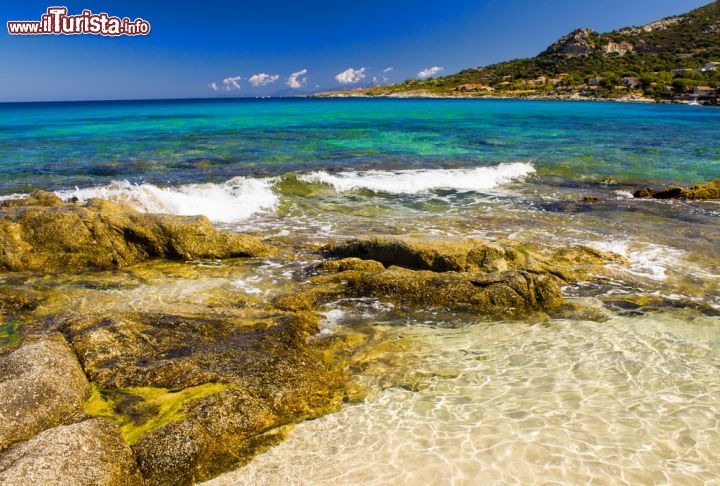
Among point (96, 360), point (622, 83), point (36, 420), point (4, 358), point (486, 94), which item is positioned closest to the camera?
point (36, 420)

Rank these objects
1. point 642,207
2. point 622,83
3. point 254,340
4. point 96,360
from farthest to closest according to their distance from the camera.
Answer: point 622,83, point 642,207, point 254,340, point 96,360

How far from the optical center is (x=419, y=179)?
19.3m

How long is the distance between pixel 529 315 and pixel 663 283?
348 centimetres

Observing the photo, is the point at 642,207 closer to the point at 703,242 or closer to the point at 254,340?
the point at 703,242

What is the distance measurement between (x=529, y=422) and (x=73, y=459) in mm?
4290

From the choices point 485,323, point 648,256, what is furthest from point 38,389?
point 648,256

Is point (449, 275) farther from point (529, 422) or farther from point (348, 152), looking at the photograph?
point (348, 152)

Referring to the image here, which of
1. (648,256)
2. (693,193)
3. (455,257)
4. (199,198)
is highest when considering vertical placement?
(199,198)

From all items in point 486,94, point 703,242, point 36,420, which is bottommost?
point 703,242

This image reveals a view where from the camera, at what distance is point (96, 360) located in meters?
5.31

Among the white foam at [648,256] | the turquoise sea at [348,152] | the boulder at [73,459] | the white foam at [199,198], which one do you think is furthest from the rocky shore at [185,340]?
the turquoise sea at [348,152]

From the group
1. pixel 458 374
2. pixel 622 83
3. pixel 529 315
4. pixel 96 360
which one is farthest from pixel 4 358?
pixel 622 83

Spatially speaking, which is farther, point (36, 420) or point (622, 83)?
point (622, 83)

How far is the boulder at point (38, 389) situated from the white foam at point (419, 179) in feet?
45.4
